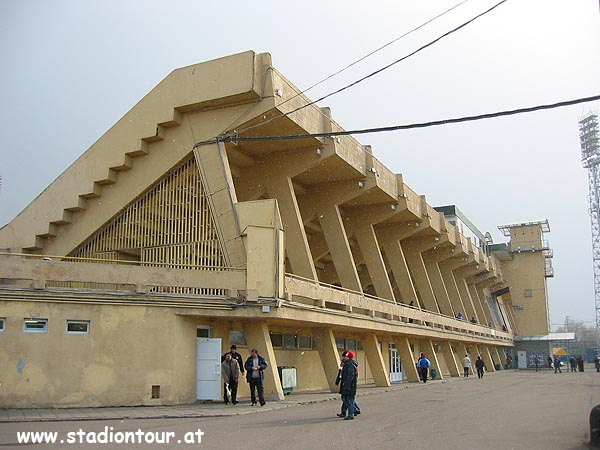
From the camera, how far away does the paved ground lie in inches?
392

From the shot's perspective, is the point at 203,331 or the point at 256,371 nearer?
the point at 256,371

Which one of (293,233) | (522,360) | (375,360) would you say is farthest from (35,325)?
(522,360)

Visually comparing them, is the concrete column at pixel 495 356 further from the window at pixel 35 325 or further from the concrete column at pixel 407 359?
Result: the window at pixel 35 325

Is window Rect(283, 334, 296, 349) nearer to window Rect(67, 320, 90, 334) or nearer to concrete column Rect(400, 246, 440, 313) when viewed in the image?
window Rect(67, 320, 90, 334)

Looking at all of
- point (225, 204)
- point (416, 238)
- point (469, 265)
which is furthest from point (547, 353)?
point (225, 204)

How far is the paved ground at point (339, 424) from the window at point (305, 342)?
626 cm

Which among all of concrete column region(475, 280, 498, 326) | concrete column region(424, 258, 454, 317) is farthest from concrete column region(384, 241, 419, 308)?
concrete column region(475, 280, 498, 326)

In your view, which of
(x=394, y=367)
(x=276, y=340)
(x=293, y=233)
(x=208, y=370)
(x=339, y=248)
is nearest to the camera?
Result: (x=208, y=370)

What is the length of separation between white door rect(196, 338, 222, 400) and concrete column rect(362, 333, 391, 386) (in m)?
10.5

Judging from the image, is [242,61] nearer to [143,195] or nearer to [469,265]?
[143,195]

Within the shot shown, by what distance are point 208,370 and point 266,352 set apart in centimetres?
183

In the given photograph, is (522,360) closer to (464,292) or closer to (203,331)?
(464,292)

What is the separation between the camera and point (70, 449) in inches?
366

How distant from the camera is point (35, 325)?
623 inches
